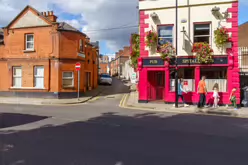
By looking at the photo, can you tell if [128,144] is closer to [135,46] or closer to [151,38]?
[151,38]

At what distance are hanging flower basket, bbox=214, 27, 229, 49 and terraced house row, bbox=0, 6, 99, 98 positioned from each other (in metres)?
11.4

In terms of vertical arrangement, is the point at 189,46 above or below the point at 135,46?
below

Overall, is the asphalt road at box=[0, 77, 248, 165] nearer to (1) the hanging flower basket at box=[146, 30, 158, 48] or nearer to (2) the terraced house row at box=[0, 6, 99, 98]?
(1) the hanging flower basket at box=[146, 30, 158, 48]

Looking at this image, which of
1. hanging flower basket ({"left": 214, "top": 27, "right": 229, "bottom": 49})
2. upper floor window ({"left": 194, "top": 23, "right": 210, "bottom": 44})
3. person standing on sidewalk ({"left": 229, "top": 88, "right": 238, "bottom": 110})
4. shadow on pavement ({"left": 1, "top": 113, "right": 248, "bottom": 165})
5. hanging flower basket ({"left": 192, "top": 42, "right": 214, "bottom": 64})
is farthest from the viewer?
upper floor window ({"left": 194, "top": 23, "right": 210, "bottom": 44})

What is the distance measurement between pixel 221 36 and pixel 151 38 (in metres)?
4.37

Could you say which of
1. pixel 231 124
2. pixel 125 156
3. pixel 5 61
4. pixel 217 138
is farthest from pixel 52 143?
pixel 5 61

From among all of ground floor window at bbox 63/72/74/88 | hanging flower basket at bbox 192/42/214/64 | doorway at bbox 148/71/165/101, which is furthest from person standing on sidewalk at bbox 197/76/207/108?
ground floor window at bbox 63/72/74/88

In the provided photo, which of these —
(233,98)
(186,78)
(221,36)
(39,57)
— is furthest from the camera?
(39,57)

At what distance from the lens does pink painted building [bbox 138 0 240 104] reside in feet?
47.0

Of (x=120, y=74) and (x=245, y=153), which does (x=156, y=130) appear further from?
(x=120, y=74)

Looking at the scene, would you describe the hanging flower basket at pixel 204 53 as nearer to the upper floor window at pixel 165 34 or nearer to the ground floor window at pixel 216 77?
the ground floor window at pixel 216 77

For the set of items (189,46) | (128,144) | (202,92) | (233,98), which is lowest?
(128,144)

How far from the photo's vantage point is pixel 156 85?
55.1 ft

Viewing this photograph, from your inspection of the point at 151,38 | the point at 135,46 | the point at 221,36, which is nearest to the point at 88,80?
the point at 135,46
